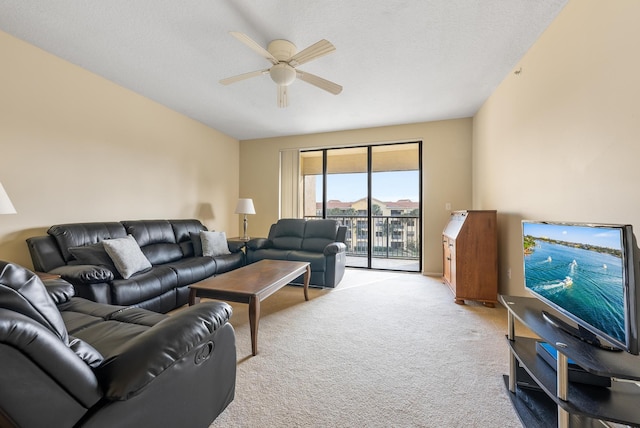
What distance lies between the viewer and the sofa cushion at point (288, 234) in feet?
13.7

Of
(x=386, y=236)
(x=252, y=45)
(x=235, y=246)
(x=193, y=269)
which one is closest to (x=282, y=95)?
(x=252, y=45)

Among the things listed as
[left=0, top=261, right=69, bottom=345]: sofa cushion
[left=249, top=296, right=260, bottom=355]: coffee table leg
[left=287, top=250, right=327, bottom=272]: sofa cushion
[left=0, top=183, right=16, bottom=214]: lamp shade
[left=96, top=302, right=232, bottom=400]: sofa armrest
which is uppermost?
[left=0, top=183, right=16, bottom=214]: lamp shade

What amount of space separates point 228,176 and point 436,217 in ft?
13.3

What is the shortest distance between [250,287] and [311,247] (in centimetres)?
200

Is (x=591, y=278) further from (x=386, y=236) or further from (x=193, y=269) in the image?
(x=386, y=236)

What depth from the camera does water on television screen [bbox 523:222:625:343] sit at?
3.34 ft

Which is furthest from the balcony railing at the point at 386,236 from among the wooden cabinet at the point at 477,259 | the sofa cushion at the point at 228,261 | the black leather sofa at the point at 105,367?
the black leather sofa at the point at 105,367

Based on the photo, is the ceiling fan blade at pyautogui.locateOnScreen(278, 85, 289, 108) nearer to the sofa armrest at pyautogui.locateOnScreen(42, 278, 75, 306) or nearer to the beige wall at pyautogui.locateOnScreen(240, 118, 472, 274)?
Answer: the sofa armrest at pyautogui.locateOnScreen(42, 278, 75, 306)

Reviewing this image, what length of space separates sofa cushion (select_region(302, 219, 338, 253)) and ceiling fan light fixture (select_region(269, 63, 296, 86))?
92.6 inches

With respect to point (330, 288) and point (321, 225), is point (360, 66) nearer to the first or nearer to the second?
point (321, 225)

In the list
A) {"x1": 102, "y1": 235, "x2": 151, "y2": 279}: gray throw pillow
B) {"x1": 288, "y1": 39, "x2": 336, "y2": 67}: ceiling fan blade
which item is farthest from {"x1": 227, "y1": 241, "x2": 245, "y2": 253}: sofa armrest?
{"x1": 288, "y1": 39, "x2": 336, "y2": 67}: ceiling fan blade

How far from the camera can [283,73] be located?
2252mm

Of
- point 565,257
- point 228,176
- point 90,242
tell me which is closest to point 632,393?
point 565,257

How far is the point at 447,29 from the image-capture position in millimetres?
2074
